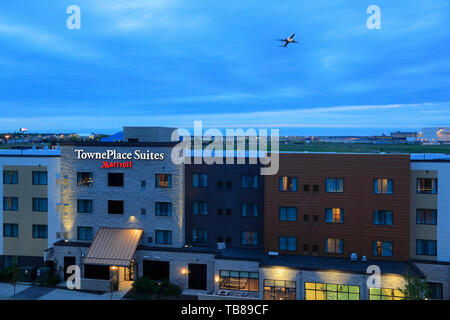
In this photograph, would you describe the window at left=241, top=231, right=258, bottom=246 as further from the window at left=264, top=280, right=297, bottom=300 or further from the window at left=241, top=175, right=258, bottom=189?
the window at left=264, top=280, right=297, bottom=300

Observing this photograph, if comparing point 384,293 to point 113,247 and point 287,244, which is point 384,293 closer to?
point 287,244

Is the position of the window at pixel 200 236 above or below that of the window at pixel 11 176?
below

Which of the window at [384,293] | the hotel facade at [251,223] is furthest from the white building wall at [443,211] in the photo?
the window at [384,293]

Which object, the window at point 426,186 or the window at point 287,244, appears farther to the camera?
the window at point 287,244

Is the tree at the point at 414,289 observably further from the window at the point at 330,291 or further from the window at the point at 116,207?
the window at the point at 116,207

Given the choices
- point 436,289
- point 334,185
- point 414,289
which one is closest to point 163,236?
point 334,185

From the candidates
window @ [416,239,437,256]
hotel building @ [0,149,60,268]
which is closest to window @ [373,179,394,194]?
window @ [416,239,437,256]
